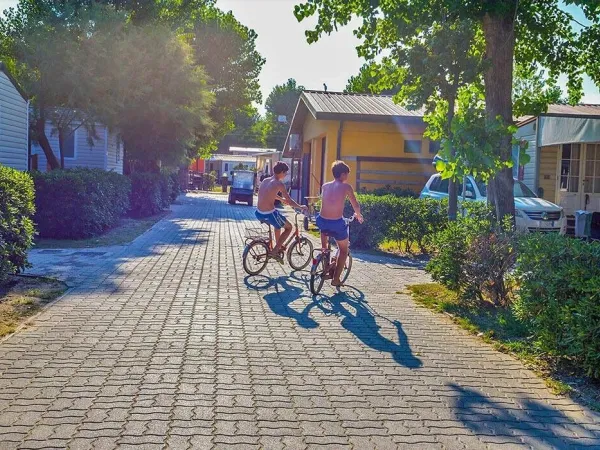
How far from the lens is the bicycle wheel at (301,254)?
11.7 m

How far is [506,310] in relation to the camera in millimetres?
8555

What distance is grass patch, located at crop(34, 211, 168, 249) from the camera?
14.8 m

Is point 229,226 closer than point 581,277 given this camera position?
No

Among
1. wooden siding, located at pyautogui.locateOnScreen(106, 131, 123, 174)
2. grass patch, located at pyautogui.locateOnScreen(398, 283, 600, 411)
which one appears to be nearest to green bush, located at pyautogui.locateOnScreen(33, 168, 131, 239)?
grass patch, located at pyautogui.locateOnScreen(398, 283, 600, 411)

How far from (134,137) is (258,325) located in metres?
20.6

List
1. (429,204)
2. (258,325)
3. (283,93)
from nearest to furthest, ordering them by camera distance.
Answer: (258,325), (429,204), (283,93)

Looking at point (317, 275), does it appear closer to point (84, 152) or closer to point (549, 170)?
point (549, 170)

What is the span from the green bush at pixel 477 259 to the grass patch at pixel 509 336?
22 cm

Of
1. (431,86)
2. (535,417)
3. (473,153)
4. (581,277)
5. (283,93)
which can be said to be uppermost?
(283,93)

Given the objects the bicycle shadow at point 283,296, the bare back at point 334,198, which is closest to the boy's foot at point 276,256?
the bicycle shadow at point 283,296

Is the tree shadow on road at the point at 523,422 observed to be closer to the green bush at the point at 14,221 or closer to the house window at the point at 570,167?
the green bush at the point at 14,221

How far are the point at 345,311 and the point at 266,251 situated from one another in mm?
2736

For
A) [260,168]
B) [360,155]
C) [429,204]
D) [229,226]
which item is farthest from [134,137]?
[260,168]

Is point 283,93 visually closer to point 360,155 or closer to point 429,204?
point 360,155
